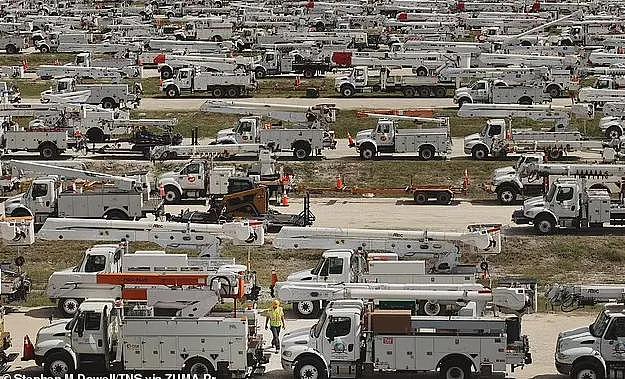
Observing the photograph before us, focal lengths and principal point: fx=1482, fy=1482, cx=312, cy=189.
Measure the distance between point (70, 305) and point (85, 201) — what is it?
1384cm

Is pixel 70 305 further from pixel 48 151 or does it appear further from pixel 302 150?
pixel 48 151

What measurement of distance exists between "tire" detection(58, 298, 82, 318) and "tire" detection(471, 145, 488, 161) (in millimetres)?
33059

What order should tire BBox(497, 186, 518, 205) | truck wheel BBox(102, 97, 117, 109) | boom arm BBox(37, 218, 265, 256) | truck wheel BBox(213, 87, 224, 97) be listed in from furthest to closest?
truck wheel BBox(213, 87, 224, 97) → truck wheel BBox(102, 97, 117, 109) → tire BBox(497, 186, 518, 205) → boom arm BBox(37, 218, 265, 256)

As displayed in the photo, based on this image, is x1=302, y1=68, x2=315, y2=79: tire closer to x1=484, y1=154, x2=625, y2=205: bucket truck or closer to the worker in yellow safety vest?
x1=484, y1=154, x2=625, y2=205: bucket truck

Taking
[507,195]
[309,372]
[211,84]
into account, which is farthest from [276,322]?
[211,84]

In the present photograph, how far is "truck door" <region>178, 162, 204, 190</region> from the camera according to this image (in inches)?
2517

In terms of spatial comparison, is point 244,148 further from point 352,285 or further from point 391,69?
point 391,69

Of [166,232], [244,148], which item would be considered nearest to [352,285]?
[166,232]

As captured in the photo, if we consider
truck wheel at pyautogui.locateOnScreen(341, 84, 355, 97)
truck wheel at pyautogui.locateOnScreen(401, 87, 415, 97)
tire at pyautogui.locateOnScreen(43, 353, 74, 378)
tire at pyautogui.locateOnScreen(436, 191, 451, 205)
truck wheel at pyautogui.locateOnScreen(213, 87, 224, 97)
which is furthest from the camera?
truck wheel at pyautogui.locateOnScreen(401, 87, 415, 97)

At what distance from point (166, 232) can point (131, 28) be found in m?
91.2

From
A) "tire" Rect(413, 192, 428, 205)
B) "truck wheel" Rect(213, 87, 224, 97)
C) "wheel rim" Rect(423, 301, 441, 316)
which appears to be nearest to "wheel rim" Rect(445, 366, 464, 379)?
"wheel rim" Rect(423, 301, 441, 316)

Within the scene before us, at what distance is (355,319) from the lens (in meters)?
37.0

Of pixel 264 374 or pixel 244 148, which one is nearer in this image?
pixel 264 374

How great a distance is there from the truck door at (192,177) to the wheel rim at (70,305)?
1947 cm
